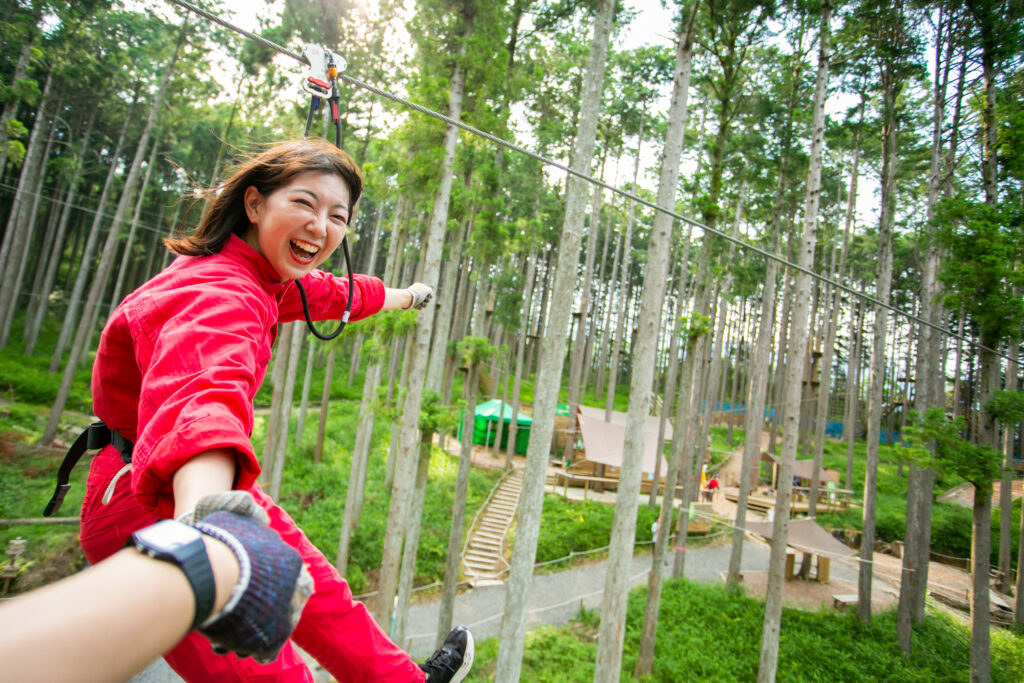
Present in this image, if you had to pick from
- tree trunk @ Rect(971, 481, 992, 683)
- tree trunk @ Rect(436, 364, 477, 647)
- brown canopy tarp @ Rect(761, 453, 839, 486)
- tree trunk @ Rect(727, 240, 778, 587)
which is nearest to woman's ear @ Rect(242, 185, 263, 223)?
tree trunk @ Rect(436, 364, 477, 647)

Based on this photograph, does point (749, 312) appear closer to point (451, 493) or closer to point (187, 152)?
point (451, 493)

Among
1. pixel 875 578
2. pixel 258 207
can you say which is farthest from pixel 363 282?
pixel 875 578

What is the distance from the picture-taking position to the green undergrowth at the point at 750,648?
9.17 metres

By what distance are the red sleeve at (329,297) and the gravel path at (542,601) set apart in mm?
9100

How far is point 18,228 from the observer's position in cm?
1341

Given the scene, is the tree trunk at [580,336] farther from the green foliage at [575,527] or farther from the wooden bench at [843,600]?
the wooden bench at [843,600]

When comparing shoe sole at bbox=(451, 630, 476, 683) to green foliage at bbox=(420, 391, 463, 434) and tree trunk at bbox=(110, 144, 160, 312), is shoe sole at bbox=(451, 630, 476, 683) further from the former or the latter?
tree trunk at bbox=(110, 144, 160, 312)

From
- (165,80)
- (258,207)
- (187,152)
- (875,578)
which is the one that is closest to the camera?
(258,207)

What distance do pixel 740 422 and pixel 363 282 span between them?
38.4 m

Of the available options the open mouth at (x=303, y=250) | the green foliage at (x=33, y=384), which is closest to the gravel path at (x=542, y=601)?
the open mouth at (x=303, y=250)

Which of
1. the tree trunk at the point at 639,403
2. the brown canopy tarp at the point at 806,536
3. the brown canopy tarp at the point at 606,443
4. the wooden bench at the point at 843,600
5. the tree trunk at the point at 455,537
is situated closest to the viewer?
the tree trunk at the point at 639,403

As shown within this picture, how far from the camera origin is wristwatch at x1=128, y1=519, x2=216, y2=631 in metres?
0.55

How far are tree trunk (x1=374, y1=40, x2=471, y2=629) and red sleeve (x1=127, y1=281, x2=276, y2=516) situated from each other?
6.20 m

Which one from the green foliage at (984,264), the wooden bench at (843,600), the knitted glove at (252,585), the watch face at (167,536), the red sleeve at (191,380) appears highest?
the green foliage at (984,264)
